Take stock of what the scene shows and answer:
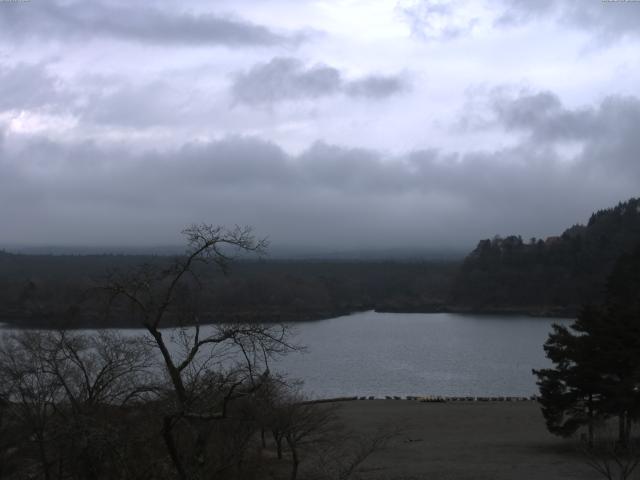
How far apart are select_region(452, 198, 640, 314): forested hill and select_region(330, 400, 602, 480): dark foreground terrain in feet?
182

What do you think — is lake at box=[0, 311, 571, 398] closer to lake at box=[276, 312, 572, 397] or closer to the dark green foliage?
lake at box=[276, 312, 572, 397]

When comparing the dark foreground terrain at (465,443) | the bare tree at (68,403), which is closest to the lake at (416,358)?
the dark foreground terrain at (465,443)

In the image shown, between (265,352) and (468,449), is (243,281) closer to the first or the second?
(468,449)

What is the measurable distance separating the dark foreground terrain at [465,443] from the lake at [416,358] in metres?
4.04

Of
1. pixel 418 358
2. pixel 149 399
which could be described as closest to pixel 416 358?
pixel 418 358

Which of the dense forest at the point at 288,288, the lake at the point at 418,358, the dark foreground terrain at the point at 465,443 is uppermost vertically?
the dense forest at the point at 288,288

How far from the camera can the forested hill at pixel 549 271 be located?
8525 centimetres

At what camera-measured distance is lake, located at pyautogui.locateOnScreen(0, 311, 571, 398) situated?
120ft

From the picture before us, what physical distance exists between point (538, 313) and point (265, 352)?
80.4 m

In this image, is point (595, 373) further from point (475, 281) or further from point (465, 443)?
point (475, 281)

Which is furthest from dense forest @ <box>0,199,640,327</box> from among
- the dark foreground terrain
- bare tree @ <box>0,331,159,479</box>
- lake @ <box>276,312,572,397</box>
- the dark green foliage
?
bare tree @ <box>0,331,159,479</box>

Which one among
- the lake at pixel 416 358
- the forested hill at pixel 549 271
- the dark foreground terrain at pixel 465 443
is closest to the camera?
the dark foreground terrain at pixel 465 443

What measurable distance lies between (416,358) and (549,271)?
48.1 meters

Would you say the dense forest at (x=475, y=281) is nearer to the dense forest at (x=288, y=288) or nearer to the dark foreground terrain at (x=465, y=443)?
the dense forest at (x=288, y=288)
